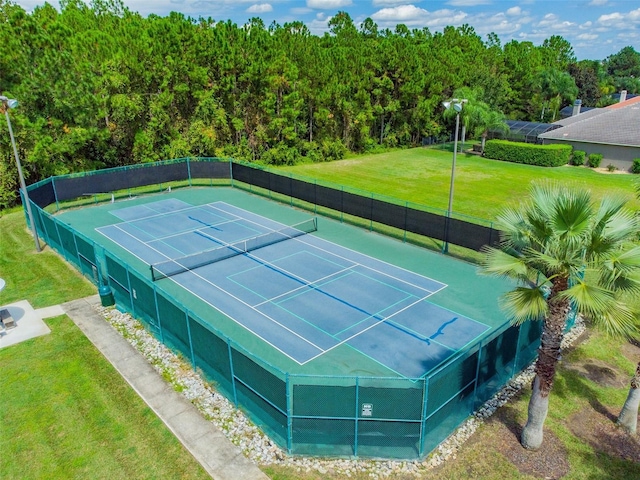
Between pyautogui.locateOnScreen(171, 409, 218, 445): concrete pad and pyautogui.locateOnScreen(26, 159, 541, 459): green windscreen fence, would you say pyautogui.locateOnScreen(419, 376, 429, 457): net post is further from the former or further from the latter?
pyautogui.locateOnScreen(171, 409, 218, 445): concrete pad

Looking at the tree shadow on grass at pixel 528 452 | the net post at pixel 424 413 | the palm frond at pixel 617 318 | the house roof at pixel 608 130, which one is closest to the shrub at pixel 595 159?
the house roof at pixel 608 130

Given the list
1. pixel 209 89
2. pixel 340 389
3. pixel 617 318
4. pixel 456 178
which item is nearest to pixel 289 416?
pixel 340 389

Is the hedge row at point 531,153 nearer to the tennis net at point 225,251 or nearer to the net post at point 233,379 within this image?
the tennis net at point 225,251

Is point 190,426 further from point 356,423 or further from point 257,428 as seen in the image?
point 356,423

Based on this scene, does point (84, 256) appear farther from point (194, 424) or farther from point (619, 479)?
point (619, 479)

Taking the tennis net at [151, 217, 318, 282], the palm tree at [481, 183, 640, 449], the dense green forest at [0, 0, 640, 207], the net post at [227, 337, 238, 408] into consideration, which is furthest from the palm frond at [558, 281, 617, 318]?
the dense green forest at [0, 0, 640, 207]

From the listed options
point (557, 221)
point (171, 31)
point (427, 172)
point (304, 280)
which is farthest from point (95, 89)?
point (557, 221)
